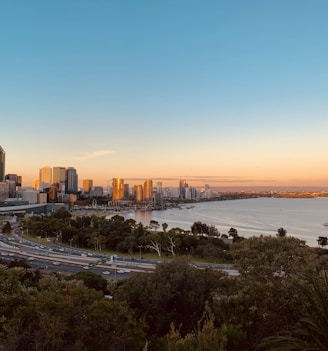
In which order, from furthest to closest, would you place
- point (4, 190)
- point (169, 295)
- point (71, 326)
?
point (4, 190) → point (169, 295) → point (71, 326)

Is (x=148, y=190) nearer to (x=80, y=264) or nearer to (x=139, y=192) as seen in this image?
(x=139, y=192)

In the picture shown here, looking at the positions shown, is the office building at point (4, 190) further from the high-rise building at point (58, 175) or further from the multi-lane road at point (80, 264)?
the multi-lane road at point (80, 264)

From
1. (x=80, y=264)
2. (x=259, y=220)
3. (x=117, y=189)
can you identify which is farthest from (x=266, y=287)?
(x=117, y=189)

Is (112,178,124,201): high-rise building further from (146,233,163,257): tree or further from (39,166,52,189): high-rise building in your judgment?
(146,233,163,257): tree

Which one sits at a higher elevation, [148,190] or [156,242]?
[148,190]

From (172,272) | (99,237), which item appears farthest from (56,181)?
(172,272)

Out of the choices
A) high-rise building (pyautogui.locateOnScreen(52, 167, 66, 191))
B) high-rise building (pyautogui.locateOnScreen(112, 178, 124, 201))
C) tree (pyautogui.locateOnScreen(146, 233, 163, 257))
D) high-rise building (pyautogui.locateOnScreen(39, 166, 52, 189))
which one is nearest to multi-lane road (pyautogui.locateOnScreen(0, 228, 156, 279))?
tree (pyautogui.locateOnScreen(146, 233, 163, 257))

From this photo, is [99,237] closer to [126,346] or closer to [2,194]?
[126,346]

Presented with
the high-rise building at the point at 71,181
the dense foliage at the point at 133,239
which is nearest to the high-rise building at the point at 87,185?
the high-rise building at the point at 71,181
